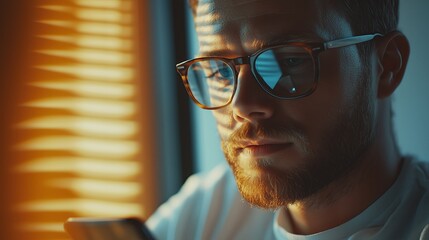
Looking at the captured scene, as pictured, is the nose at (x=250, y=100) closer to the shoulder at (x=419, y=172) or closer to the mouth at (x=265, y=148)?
the mouth at (x=265, y=148)

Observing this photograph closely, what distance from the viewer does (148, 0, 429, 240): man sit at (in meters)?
1.04

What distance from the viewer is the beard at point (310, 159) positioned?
3.49ft

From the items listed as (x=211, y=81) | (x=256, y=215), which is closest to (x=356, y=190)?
(x=256, y=215)

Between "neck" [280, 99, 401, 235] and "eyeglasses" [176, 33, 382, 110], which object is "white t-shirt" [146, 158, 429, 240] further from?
"eyeglasses" [176, 33, 382, 110]

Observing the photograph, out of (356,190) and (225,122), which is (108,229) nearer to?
(225,122)

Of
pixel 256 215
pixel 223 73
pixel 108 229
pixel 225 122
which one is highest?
pixel 223 73

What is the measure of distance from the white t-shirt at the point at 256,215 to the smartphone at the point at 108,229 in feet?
1.13

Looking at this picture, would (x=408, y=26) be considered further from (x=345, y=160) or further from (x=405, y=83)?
(x=345, y=160)

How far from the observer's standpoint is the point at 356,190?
1130mm

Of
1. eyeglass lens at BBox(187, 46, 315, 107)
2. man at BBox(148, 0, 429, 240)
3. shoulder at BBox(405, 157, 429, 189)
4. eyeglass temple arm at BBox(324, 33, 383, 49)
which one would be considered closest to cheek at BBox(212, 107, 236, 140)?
man at BBox(148, 0, 429, 240)

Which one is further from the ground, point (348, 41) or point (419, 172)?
point (348, 41)

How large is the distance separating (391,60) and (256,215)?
1.51ft

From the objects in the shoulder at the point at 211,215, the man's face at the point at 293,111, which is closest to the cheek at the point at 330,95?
the man's face at the point at 293,111

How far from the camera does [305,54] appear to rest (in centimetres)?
102
